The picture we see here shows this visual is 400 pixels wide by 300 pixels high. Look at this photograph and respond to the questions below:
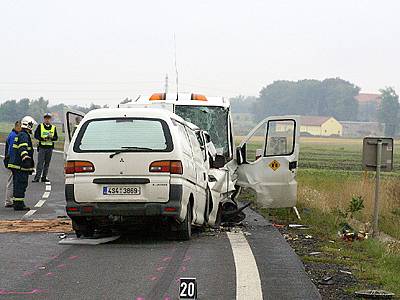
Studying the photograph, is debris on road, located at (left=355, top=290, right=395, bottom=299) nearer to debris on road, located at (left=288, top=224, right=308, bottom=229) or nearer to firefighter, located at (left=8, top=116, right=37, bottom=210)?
debris on road, located at (left=288, top=224, right=308, bottom=229)

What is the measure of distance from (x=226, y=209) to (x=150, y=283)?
689cm

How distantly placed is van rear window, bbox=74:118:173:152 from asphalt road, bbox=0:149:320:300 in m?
1.28

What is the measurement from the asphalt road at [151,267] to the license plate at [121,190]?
68 cm

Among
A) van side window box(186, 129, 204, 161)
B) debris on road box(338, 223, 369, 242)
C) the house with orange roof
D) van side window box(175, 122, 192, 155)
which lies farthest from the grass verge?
the house with orange roof

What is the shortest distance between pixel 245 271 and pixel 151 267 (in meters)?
1.03

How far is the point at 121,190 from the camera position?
11.9 metres

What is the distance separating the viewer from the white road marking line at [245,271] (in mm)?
8180

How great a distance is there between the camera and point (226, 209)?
50.9 ft

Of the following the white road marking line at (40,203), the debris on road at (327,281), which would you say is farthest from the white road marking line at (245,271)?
the white road marking line at (40,203)

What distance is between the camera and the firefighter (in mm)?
16719

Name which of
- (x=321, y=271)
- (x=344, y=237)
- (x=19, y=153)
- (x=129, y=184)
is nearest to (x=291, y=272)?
(x=321, y=271)

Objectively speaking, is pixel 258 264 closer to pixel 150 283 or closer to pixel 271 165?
pixel 150 283

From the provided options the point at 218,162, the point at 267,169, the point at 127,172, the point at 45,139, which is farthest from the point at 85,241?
the point at 45,139

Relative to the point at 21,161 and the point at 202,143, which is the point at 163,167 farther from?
the point at 21,161
